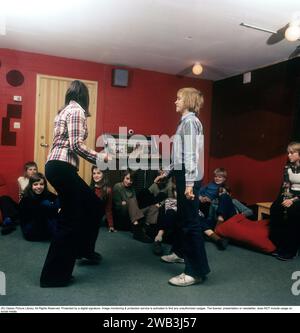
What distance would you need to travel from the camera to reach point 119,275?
2.24 m

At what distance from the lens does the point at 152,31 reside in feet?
10.7

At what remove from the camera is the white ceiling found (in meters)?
2.68

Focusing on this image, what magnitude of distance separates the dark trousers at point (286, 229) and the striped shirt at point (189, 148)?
121cm

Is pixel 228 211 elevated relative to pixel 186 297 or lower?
elevated

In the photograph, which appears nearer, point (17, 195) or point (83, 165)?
point (17, 195)

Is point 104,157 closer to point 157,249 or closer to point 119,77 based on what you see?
point 157,249

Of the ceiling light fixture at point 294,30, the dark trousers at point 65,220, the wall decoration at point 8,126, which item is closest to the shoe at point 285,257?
the dark trousers at point 65,220

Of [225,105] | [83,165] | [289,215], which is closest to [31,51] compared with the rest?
[83,165]

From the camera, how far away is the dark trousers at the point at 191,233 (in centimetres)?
207

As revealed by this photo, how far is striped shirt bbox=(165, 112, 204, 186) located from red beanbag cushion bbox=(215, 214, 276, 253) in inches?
44.9

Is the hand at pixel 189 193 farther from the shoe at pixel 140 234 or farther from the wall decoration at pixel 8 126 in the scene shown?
the wall decoration at pixel 8 126

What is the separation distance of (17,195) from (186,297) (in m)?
3.06
